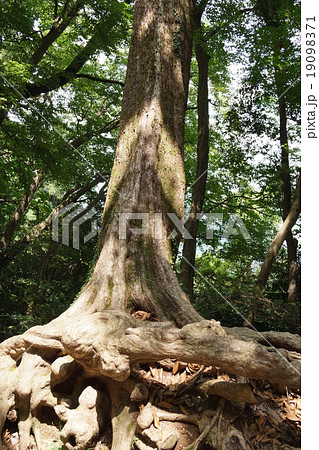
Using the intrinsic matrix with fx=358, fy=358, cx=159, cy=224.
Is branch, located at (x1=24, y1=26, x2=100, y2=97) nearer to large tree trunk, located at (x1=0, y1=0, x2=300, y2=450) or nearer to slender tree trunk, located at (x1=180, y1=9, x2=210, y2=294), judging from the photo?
slender tree trunk, located at (x1=180, y1=9, x2=210, y2=294)

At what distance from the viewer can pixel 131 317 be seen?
2893mm

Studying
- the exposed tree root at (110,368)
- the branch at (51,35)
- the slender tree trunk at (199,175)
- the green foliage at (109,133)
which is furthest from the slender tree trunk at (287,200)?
the exposed tree root at (110,368)

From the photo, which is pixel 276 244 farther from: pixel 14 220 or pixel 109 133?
pixel 109 133

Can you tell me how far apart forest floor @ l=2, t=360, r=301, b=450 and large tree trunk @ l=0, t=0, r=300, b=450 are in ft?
0.38

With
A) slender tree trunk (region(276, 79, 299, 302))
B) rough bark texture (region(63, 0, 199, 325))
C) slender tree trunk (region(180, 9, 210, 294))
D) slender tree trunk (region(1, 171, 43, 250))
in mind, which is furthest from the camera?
slender tree trunk (region(1, 171, 43, 250))

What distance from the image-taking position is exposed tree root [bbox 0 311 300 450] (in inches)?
92.0

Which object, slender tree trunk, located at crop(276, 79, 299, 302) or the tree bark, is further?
slender tree trunk, located at crop(276, 79, 299, 302)

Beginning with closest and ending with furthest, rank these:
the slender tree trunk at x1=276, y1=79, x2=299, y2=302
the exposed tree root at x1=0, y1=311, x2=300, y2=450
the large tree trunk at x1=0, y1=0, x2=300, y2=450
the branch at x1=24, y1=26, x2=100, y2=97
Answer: the exposed tree root at x1=0, y1=311, x2=300, y2=450, the large tree trunk at x1=0, y1=0, x2=300, y2=450, the branch at x1=24, y1=26, x2=100, y2=97, the slender tree trunk at x1=276, y1=79, x2=299, y2=302

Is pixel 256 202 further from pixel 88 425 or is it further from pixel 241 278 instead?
pixel 88 425

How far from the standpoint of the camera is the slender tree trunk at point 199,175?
878 centimetres

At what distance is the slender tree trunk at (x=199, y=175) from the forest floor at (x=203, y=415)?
5525 mm

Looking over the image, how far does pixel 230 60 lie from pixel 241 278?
734 cm
